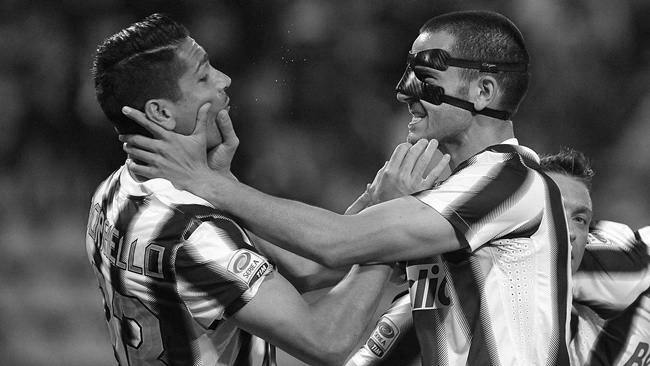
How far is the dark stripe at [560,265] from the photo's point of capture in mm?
2752

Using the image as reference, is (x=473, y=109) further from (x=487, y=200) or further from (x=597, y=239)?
(x=597, y=239)

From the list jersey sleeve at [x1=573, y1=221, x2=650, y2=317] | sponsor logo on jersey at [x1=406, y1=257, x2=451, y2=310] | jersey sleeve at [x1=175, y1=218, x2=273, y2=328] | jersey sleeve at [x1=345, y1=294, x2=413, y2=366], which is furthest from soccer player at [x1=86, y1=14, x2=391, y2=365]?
jersey sleeve at [x1=573, y1=221, x2=650, y2=317]

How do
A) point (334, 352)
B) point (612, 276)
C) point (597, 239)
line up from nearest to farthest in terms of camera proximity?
1. point (334, 352)
2. point (612, 276)
3. point (597, 239)

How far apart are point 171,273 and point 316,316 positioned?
0.45 metres

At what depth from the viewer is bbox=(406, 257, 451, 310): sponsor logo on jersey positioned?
9.17ft

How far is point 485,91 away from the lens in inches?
114

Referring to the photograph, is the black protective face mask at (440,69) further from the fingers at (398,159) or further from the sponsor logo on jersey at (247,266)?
the sponsor logo on jersey at (247,266)

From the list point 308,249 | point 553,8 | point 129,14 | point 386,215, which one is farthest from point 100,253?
point 553,8

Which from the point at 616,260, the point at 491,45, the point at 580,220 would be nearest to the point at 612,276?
the point at 616,260

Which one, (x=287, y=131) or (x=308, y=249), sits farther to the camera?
(x=287, y=131)

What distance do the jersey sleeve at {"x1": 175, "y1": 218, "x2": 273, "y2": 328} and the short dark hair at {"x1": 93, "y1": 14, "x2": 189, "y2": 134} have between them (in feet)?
1.61

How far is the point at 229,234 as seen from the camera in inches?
106

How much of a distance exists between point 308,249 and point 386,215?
0.25 metres

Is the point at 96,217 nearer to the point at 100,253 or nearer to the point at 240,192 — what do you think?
the point at 100,253
